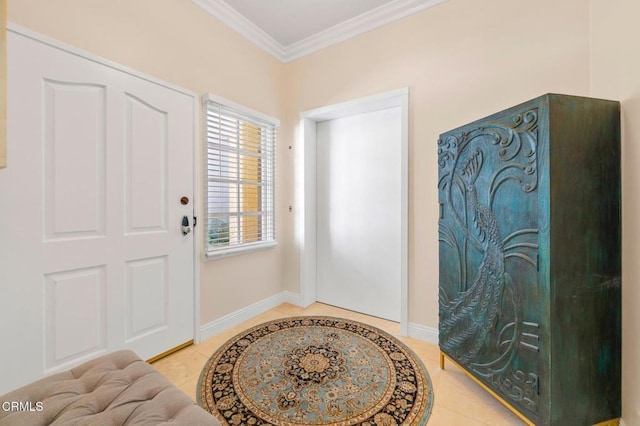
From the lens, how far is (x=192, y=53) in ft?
7.11

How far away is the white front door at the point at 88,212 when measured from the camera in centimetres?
139

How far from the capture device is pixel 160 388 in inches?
38.7

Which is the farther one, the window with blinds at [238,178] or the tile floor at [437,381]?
the window with blinds at [238,178]

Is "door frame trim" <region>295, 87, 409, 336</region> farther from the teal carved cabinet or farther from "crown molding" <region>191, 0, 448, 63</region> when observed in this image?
the teal carved cabinet

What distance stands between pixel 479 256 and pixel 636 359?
72 cm

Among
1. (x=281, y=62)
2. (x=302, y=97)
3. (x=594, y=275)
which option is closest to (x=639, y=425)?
(x=594, y=275)

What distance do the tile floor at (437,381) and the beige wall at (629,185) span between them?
0.54 meters

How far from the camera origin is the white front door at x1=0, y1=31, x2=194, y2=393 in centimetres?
139

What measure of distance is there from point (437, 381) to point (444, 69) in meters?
2.24

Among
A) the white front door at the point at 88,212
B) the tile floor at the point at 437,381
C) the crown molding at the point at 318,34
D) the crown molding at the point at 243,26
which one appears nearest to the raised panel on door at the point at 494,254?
the tile floor at the point at 437,381

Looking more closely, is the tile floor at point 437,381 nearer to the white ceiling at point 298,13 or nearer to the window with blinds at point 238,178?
the window with blinds at point 238,178

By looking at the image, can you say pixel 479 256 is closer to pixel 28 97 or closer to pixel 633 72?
pixel 633 72

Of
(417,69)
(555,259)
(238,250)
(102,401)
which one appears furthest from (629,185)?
(238,250)

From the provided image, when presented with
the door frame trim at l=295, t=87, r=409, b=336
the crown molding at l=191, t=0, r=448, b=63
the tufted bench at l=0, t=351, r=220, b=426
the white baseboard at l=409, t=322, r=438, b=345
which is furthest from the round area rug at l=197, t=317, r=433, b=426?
the crown molding at l=191, t=0, r=448, b=63
